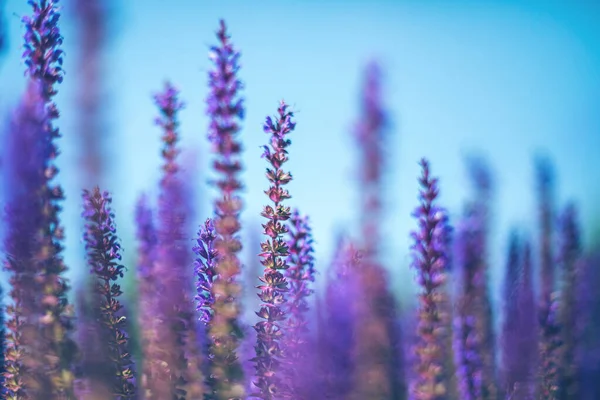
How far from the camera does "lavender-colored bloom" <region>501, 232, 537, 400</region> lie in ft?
23.3

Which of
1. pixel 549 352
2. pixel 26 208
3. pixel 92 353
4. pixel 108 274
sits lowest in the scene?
pixel 549 352

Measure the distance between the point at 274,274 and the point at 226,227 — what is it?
2.86 feet

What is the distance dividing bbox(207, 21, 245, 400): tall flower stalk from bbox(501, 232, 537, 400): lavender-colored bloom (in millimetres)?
3346

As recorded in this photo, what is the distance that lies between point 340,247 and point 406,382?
196cm

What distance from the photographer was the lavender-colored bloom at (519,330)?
7.12m

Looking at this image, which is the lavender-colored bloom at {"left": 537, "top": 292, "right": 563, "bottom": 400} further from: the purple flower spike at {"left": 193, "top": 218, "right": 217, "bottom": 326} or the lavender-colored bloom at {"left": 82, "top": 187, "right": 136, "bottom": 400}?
the lavender-colored bloom at {"left": 82, "top": 187, "right": 136, "bottom": 400}

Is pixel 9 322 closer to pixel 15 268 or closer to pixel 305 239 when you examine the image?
pixel 15 268

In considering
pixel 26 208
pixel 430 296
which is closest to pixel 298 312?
pixel 430 296

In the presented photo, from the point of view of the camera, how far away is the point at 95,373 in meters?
5.11

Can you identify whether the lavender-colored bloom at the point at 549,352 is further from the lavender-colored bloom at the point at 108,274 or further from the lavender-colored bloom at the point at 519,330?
the lavender-colored bloom at the point at 108,274

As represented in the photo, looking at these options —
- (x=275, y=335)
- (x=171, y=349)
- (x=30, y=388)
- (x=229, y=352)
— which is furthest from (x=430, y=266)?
(x=30, y=388)

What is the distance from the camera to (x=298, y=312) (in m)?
6.89

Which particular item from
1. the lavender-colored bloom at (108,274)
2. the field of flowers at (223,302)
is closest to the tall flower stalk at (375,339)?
the field of flowers at (223,302)

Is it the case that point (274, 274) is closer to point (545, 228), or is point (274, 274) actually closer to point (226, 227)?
point (226, 227)
